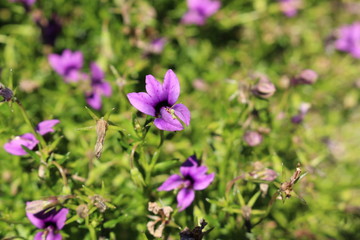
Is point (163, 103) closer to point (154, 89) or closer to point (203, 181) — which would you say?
point (154, 89)

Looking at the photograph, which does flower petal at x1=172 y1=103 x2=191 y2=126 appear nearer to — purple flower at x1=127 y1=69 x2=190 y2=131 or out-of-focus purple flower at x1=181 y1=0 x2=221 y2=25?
purple flower at x1=127 y1=69 x2=190 y2=131

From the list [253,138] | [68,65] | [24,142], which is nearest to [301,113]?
[253,138]

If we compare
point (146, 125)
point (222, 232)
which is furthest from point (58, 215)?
point (222, 232)

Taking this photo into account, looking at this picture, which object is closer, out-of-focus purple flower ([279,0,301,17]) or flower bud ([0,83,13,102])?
flower bud ([0,83,13,102])


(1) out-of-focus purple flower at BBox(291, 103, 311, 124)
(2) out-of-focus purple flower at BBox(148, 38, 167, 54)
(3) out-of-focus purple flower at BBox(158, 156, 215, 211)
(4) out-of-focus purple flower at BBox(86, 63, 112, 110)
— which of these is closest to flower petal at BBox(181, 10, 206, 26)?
(2) out-of-focus purple flower at BBox(148, 38, 167, 54)

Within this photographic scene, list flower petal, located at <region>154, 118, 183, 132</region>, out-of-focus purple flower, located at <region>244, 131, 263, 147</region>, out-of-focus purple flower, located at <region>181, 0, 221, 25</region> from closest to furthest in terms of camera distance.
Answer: flower petal, located at <region>154, 118, 183, 132</region>, out-of-focus purple flower, located at <region>244, 131, 263, 147</region>, out-of-focus purple flower, located at <region>181, 0, 221, 25</region>

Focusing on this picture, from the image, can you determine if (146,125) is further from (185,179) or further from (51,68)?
(51,68)

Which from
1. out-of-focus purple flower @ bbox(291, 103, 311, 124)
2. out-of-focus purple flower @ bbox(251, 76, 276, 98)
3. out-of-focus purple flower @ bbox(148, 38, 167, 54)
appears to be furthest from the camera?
out-of-focus purple flower @ bbox(148, 38, 167, 54)
